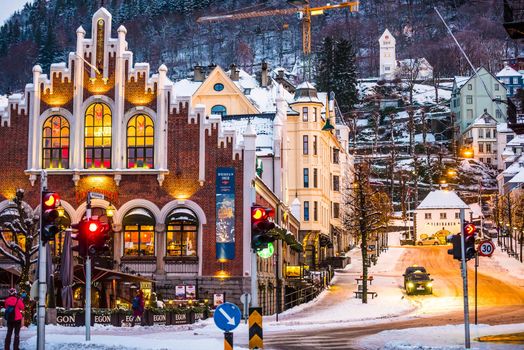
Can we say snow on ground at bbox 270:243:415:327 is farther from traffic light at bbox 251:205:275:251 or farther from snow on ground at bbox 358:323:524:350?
traffic light at bbox 251:205:275:251

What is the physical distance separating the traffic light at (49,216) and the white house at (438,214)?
11135cm

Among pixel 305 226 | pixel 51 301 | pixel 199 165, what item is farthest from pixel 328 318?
pixel 305 226

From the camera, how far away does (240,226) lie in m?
53.2

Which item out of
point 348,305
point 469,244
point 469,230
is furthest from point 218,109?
point 469,244

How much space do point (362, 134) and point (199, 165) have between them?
139718 millimetres

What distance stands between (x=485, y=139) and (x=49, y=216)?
15431 cm

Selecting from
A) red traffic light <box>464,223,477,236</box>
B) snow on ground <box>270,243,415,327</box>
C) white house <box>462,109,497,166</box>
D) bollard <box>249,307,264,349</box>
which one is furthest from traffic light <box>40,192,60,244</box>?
white house <box>462,109,497,166</box>

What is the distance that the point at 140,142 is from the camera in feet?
181

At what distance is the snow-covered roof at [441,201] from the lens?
443ft

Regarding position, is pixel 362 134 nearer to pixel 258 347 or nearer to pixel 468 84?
pixel 468 84

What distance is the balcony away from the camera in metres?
28.7

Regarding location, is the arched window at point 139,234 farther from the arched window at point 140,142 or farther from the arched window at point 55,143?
the arched window at point 55,143

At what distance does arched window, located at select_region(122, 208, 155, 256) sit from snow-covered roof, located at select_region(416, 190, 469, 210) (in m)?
85.7

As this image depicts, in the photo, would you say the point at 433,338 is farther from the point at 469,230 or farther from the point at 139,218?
the point at 139,218
